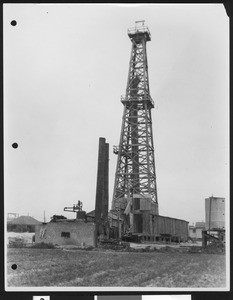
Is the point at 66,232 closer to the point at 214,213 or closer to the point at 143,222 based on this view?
the point at 143,222

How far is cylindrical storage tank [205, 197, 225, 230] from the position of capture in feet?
42.9

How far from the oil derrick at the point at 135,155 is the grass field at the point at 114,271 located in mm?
8181

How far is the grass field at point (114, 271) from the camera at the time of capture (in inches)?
460

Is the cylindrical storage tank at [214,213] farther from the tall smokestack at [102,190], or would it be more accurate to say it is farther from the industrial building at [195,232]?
the tall smokestack at [102,190]

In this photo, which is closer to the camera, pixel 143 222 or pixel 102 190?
pixel 102 190

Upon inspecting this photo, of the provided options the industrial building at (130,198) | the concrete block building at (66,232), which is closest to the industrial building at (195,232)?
the industrial building at (130,198)

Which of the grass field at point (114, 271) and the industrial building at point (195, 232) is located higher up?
the industrial building at point (195, 232)

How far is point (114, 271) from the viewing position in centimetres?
1261

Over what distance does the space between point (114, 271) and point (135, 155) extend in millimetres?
10993

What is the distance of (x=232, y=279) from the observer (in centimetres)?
1124

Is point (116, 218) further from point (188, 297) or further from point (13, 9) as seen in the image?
point (13, 9)

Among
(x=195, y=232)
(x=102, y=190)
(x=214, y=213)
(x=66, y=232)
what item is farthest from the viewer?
(x=66, y=232)

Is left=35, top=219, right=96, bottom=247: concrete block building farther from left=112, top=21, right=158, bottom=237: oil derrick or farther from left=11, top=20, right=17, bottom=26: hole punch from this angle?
left=11, top=20, right=17, bottom=26: hole punch

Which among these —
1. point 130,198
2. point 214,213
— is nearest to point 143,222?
point 130,198
